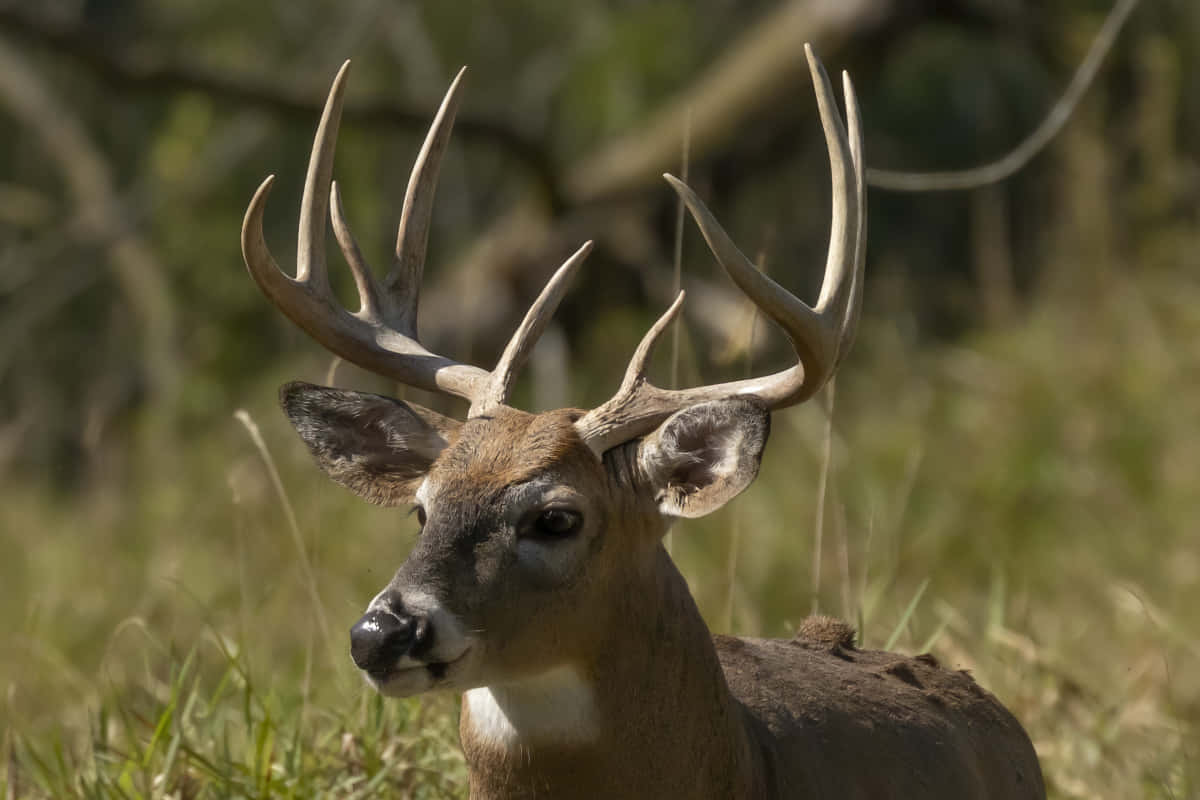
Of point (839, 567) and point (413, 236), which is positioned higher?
point (413, 236)

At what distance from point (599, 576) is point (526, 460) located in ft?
0.77

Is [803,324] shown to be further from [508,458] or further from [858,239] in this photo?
[508,458]

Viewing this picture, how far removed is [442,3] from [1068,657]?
11161 mm

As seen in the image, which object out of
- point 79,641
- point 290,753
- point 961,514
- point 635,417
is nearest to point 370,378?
point 79,641

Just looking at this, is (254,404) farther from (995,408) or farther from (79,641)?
(995,408)

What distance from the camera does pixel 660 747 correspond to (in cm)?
330

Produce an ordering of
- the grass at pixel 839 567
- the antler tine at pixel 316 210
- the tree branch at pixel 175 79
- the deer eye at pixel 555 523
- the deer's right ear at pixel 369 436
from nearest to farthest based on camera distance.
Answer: the deer eye at pixel 555 523 < the deer's right ear at pixel 369 436 < the antler tine at pixel 316 210 < the grass at pixel 839 567 < the tree branch at pixel 175 79

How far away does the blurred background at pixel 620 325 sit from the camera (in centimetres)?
548

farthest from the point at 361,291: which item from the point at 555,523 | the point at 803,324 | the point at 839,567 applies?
the point at 839,567

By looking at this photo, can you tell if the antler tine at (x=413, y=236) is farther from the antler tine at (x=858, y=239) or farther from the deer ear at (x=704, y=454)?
the antler tine at (x=858, y=239)

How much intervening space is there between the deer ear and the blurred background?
38.9 inches

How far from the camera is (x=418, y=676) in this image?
3033 millimetres

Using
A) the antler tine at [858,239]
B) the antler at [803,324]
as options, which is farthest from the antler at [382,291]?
the antler tine at [858,239]

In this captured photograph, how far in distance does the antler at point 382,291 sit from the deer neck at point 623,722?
1.67ft
